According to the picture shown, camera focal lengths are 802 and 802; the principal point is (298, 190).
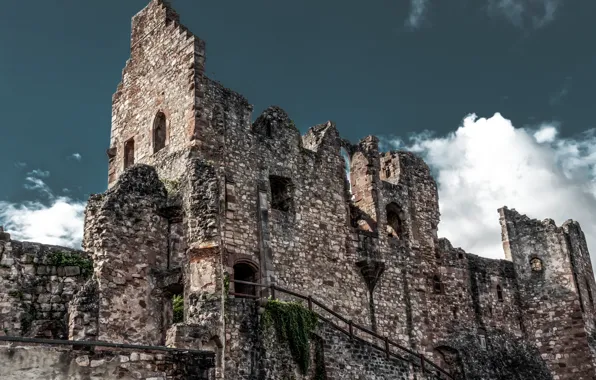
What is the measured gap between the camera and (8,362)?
452 inches

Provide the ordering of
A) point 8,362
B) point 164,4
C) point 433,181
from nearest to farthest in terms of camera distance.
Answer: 1. point 8,362
2. point 164,4
3. point 433,181

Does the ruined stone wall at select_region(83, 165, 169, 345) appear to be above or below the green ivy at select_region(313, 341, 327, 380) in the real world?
above

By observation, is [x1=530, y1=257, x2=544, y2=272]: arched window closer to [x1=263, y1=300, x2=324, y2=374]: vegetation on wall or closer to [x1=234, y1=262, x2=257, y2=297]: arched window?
[x1=234, y1=262, x2=257, y2=297]: arched window

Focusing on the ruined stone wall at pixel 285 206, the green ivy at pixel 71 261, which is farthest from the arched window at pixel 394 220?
the green ivy at pixel 71 261

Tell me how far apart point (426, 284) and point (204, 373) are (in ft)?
54.7

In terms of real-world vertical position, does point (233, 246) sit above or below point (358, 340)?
above

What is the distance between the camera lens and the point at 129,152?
89.3 feet

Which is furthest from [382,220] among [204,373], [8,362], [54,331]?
[8,362]

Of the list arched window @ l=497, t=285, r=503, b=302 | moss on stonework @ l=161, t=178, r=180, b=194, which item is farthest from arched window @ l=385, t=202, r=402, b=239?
moss on stonework @ l=161, t=178, r=180, b=194

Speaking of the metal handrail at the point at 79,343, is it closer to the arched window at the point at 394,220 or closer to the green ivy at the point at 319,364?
the green ivy at the point at 319,364

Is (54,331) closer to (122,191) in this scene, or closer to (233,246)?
(122,191)

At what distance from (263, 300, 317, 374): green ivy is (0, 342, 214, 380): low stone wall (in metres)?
6.20

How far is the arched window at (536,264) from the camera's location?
32.2m

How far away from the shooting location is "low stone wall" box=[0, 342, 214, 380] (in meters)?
11.6
